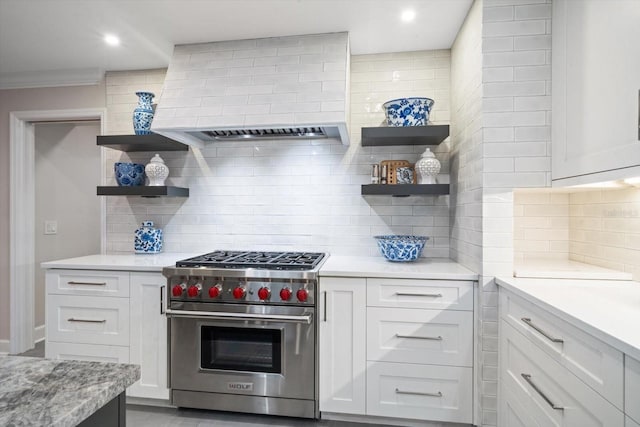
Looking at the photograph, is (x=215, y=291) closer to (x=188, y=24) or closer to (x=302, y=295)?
(x=302, y=295)

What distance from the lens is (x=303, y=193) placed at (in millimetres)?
2666

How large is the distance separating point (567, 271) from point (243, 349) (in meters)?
1.84

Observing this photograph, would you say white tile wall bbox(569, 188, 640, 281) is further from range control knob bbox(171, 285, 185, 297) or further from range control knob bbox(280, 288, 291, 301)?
range control knob bbox(171, 285, 185, 297)

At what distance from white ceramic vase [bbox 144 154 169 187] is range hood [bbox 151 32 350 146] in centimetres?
35

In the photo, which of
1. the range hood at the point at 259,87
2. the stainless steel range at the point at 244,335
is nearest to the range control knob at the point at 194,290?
the stainless steel range at the point at 244,335

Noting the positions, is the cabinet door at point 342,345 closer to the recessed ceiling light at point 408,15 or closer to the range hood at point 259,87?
the range hood at point 259,87

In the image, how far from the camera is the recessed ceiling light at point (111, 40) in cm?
235

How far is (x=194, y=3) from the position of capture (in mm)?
1989

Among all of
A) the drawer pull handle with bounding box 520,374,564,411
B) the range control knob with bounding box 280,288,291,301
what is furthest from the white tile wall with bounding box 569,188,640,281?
the range control knob with bounding box 280,288,291,301

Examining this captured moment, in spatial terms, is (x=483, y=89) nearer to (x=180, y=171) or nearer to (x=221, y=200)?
(x=221, y=200)

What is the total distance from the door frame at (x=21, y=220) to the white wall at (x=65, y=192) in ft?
0.53

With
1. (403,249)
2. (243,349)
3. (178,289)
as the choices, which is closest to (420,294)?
(403,249)

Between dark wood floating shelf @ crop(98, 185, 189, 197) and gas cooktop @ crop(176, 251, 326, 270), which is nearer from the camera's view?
gas cooktop @ crop(176, 251, 326, 270)

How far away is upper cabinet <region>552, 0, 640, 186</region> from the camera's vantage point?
1235 millimetres
